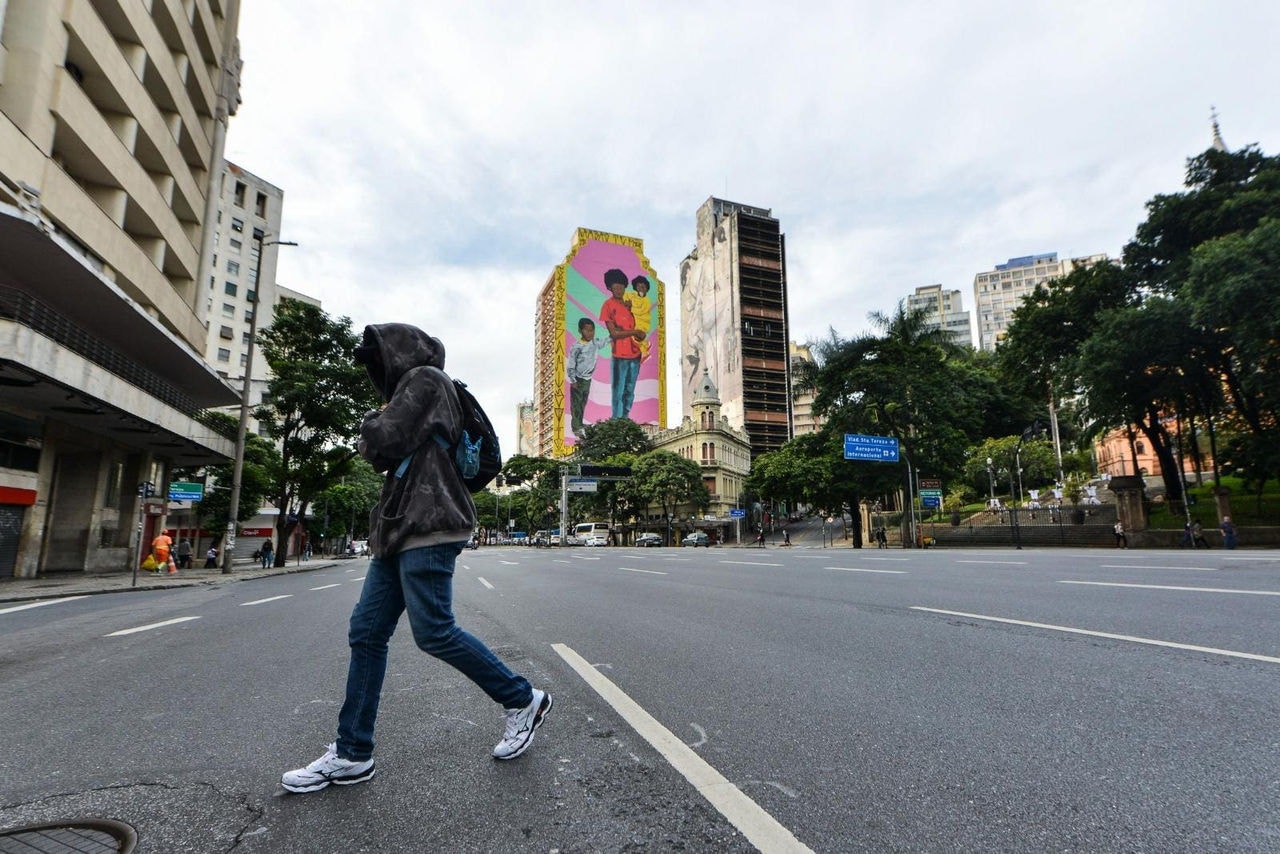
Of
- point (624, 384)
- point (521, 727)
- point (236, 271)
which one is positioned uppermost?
point (624, 384)

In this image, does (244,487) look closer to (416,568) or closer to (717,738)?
(416,568)

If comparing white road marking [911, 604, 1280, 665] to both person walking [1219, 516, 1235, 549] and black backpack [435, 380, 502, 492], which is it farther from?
person walking [1219, 516, 1235, 549]

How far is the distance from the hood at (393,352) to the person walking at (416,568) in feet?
0.43

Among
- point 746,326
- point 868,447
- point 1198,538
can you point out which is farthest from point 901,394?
point 746,326

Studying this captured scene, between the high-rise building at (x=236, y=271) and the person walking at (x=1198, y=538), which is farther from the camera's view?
the high-rise building at (x=236, y=271)

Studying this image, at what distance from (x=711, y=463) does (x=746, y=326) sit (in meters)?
28.2

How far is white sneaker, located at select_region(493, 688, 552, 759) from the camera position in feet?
9.34

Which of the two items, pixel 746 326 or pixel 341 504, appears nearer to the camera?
pixel 341 504

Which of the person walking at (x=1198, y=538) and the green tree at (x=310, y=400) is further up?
the green tree at (x=310, y=400)

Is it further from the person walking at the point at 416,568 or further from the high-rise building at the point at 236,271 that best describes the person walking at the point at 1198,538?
the high-rise building at the point at 236,271

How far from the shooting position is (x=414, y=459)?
2.97 m

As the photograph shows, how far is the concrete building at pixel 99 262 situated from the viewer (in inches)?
587

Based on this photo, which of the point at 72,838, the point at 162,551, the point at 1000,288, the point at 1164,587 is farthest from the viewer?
the point at 1000,288

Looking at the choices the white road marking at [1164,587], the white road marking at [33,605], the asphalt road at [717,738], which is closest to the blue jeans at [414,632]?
the asphalt road at [717,738]
